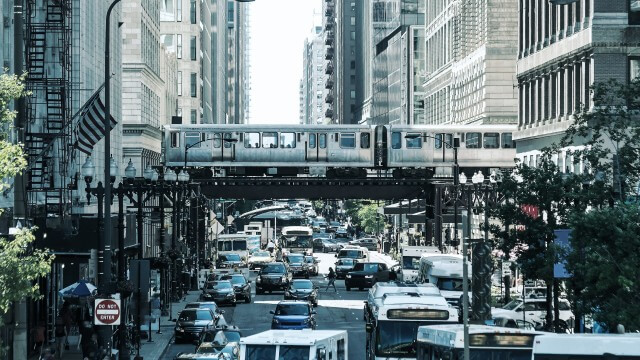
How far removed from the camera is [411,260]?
72.2 metres

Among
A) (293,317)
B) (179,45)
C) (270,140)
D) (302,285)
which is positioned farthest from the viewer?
(179,45)

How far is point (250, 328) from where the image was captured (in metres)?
54.7

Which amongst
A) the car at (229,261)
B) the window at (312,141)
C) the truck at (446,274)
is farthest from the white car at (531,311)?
the window at (312,141)

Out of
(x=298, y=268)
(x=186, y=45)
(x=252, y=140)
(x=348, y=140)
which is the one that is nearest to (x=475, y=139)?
(x=348, y=140)

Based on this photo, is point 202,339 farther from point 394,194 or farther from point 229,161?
point 394,194

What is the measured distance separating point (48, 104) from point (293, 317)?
450 inches

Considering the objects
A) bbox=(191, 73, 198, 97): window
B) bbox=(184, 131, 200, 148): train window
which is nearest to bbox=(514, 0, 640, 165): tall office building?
bbox=(184, 131, 200, 148): train window

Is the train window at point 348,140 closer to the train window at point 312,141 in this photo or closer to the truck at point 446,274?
the train window at point 312,141

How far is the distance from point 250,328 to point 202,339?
15.4 metres

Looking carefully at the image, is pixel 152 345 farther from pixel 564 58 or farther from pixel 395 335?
pixel 564 58

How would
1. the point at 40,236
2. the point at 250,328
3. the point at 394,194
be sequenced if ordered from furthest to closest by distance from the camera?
the point at 394,194 < the point at 250,328 < the point at 40,236

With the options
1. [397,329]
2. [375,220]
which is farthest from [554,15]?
[375,220]

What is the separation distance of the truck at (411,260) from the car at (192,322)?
72.3 feet

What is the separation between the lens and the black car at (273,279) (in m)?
76.1
